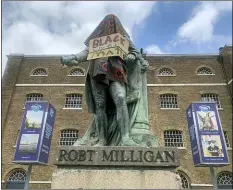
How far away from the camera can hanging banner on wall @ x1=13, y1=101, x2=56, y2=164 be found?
13.1 m

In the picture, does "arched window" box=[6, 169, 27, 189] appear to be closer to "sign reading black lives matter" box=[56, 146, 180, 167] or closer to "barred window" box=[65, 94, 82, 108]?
"barred window" box=[65, 94, 82, 108]

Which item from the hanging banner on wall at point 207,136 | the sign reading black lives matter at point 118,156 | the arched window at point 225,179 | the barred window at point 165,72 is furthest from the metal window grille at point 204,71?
the sign reading black lives matter at point 118,156

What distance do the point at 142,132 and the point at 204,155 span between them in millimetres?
10782

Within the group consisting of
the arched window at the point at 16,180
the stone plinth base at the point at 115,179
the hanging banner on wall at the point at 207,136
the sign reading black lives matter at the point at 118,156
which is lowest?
the stone plinth base at the point at 115,179

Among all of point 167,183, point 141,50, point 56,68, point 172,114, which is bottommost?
point 167,183

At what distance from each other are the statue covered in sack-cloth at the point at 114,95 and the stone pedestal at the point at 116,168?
1.14 feet

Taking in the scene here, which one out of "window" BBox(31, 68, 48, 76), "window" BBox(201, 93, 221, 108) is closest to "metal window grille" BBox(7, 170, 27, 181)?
"window" BBox(31, 68, 48, 76)

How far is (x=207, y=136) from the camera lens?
45.3ft

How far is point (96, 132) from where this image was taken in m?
4.11

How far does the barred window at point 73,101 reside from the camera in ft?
70.6

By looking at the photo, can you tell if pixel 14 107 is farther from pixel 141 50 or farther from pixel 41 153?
pixel 141 50

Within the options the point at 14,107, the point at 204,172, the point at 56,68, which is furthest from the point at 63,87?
the point at 204,172

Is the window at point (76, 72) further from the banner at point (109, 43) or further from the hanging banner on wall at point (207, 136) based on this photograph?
the banner at point (109, 43)

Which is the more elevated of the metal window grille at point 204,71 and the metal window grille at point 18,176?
the metal window grille at point 204,71
